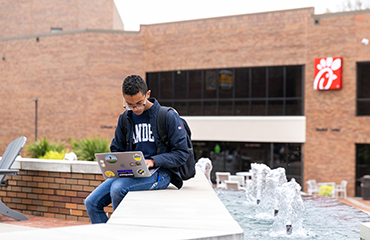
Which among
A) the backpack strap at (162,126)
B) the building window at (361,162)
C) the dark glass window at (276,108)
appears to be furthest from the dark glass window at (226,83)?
the backpack strap at (162,126)

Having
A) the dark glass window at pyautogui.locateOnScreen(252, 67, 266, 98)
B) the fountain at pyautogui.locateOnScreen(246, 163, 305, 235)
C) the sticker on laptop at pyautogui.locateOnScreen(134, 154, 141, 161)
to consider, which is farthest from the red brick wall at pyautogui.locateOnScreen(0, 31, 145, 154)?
the sticker on laptop at pyautogui.locateOnScreen(134, 154, 141, 161)

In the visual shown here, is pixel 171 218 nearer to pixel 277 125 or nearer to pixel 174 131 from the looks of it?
pixel 174 131

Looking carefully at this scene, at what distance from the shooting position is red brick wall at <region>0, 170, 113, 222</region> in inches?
252

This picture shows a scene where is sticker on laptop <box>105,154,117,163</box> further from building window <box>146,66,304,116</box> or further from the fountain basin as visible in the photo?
building window <box>146,66,304,116</box>

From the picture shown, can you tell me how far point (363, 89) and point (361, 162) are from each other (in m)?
3.98

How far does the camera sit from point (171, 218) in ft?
8.77

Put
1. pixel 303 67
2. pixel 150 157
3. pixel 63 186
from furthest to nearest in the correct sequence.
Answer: pixel 303 67, pixel 63 186, pixel 150 157

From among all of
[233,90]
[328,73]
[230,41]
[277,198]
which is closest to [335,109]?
[328,73]

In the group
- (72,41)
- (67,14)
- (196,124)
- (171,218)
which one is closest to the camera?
(171,218)

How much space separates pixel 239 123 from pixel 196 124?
2716 millimetres

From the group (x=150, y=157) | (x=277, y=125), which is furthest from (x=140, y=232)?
(x=277, y=125)

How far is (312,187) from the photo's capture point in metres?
22.5

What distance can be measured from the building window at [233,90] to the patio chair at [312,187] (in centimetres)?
393

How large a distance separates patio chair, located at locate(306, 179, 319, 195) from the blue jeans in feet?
63.1
